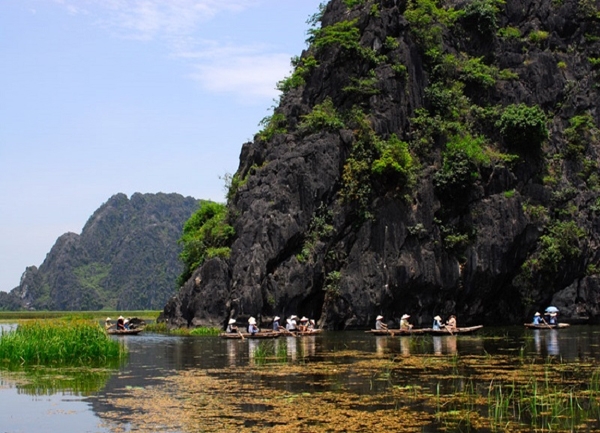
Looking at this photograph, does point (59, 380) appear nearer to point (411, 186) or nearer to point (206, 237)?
point (206, 237)

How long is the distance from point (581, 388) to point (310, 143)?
106 ft

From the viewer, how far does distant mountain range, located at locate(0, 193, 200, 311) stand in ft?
505

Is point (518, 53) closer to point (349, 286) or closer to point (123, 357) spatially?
point (349, 286)

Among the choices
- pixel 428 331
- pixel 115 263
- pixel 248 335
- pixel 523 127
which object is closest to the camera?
pixel 428 331

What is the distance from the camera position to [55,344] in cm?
2416

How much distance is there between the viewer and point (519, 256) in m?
49.2

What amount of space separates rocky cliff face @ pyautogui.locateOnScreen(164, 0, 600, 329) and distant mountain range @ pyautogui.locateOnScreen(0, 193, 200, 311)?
109 m

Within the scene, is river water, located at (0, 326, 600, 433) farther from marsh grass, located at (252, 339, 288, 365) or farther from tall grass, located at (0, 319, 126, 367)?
tall grass, located at (0, 319, 126, 367)

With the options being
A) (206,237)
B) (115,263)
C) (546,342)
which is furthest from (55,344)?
(115,263)

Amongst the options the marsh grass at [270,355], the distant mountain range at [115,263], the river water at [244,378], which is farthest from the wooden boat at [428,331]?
the distant mountain range at [115,263]

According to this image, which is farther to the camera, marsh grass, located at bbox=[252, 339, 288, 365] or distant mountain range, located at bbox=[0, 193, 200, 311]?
distant mountain range, located at bbox=[0, 193, 200, 311]

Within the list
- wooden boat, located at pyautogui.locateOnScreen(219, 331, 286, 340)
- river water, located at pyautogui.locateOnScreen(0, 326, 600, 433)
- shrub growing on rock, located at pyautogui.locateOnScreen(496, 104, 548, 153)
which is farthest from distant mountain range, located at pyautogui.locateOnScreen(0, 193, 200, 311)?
river water, located at pyautogui.locateOnScreen(0, 326, 600, 433)

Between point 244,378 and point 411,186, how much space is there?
28.8 metres

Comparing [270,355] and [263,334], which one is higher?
[263,334]
